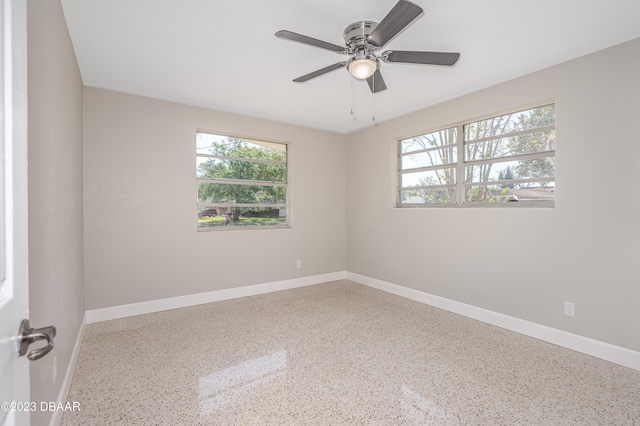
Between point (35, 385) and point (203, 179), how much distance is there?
2966 mm

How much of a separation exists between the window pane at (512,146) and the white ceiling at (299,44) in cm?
63

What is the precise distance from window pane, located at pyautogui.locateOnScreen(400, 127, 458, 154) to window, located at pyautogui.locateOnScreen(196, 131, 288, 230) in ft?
6.22

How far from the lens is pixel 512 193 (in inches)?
125

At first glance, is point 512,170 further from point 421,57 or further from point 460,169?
point 421,57

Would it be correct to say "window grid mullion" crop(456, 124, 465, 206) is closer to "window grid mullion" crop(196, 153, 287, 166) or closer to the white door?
"window grid mullion" crop(196, 153, 287, 166)

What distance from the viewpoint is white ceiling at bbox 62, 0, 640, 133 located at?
2004mm

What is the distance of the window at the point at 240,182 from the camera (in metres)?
4.04

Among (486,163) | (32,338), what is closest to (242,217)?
(486,163)

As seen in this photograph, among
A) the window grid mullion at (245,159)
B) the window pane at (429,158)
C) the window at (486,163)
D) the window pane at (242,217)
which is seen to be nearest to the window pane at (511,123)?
the window at (486,163)

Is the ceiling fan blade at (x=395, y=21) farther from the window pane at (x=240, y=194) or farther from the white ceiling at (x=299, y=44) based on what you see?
the window pane at (x=240, y=194)

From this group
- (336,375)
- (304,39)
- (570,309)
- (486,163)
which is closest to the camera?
(304,39)

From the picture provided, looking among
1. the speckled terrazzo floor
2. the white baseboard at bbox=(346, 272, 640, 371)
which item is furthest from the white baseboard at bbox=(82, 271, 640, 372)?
the speckled terrazzo floor

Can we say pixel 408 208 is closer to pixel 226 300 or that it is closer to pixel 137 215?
pixel 226 300

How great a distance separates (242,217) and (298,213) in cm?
90
